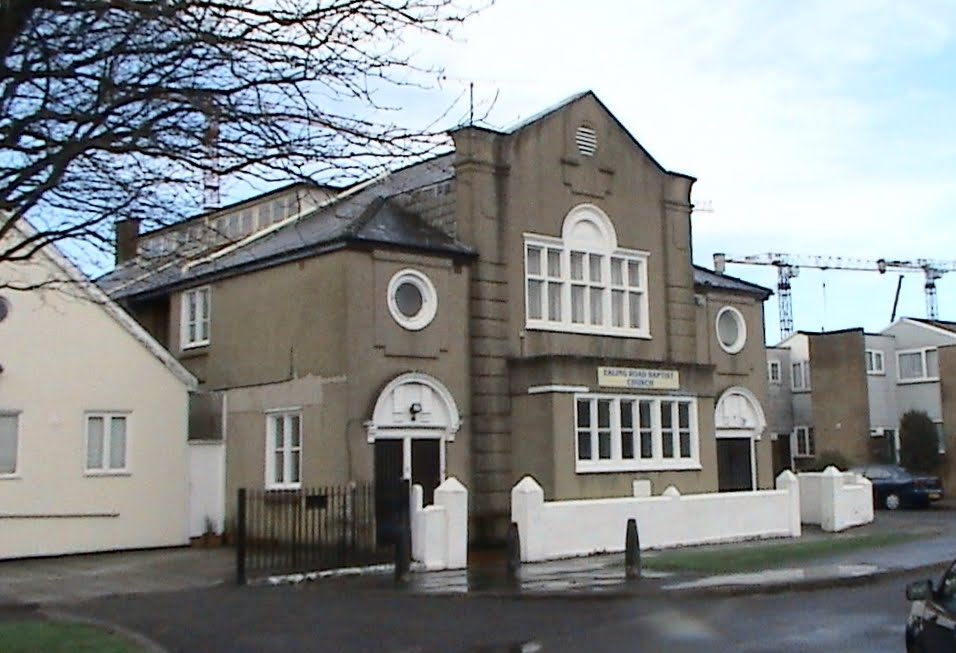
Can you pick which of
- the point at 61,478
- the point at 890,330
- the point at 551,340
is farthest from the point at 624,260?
the point at 890,330

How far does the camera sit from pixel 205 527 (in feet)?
87.4

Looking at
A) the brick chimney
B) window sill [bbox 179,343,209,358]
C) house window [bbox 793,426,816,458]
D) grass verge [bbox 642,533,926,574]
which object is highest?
window sill [bbox 179,343,209,358]

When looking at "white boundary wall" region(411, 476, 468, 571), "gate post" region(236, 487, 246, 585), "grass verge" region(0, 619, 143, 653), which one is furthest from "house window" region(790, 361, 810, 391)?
"grass verge" region(0, 619, 143, 653)

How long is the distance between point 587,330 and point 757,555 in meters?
7.98

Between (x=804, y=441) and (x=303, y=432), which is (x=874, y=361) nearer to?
(x=804, y=441)

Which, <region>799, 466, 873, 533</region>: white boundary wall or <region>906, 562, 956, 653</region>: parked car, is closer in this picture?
<region>906, 562, 956, 653</region>: parked car

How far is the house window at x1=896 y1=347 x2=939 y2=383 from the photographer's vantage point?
52.4 metres

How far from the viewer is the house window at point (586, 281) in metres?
27.8

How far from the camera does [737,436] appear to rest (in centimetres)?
3259

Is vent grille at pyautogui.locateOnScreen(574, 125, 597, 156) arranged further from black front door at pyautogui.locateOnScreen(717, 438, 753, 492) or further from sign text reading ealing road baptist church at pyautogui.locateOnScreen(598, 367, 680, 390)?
black front door at pyautogui.locateOnScreen(717, 438, 753, 492)

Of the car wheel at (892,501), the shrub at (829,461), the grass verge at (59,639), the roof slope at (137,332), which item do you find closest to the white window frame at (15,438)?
the roof slope at (137,332)

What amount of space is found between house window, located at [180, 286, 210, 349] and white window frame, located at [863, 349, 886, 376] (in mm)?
32605

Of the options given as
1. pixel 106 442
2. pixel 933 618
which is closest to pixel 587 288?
pixel 106 442

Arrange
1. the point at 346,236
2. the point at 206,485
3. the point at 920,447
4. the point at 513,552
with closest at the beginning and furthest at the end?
the point at 513,552 → the point at 346,236 → the point at 206,485 → the point at 920,447
